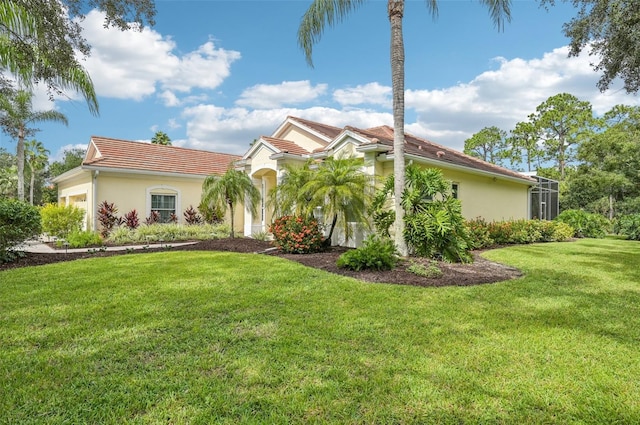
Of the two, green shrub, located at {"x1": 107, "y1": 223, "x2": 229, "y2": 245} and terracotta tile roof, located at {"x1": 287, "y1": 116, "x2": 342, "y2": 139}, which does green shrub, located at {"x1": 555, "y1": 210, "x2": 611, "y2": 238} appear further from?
green shrub, located at {"x1": 107, "y1": 223, "x2": 229, "y2": 245}

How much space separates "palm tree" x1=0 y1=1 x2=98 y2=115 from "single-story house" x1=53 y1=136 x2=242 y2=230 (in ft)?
30.9

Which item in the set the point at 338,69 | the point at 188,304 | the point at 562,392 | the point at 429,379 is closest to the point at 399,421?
the point at 429,379

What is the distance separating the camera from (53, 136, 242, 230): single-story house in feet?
54.7

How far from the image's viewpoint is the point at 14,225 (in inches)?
391

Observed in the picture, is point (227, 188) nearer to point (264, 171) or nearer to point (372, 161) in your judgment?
point (264, 171)

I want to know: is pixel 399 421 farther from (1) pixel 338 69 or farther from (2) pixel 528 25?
(1) pixel 338 69

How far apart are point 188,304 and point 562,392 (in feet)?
16.8

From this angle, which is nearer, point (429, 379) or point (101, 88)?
point (429, 379)

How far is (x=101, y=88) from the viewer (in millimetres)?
10336

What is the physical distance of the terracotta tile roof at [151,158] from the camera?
1744 centimetres

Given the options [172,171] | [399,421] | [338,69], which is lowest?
[399,421]

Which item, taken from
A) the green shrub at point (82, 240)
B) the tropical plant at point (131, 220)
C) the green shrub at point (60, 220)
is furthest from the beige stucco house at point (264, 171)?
the green shrub at point (82, 240)

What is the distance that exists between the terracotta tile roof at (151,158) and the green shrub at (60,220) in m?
2.61

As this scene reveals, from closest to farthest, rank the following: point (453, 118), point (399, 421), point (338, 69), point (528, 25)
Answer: point (399, 421) → point (528, 25) → point (338, 69) → point (453, 118)
